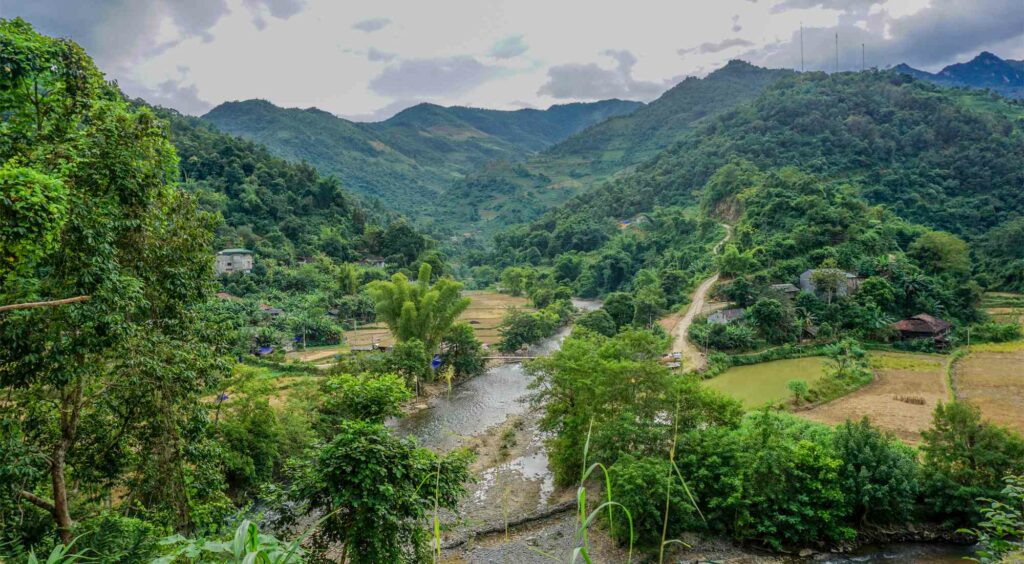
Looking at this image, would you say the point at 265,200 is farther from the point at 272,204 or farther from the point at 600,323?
the point at 600,323

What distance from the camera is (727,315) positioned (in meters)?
25.3

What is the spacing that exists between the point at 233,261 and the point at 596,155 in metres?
82.8

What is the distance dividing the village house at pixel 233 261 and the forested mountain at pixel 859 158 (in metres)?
30.4

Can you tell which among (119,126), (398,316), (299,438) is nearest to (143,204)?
(119,126)

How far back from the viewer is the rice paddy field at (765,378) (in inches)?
703

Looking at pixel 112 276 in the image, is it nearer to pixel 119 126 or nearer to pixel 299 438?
pixel 119 126

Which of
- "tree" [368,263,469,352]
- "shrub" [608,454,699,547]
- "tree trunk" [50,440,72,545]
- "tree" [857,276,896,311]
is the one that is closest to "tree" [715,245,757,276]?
"tree" [857,276,896,311]

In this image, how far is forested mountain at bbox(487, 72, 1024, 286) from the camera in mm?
36875

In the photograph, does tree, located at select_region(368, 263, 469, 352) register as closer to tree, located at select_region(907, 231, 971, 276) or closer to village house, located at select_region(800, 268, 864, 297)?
village house, located at select_region(800, 268, 864, 297)

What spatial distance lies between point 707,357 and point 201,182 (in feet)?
124

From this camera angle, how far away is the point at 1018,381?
17531mm

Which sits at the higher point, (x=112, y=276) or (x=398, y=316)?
(x=112, y=276)

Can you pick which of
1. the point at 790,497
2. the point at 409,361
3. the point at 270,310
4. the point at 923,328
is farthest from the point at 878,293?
the point at 270,310

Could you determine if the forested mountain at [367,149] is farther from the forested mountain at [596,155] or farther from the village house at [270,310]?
the village house at [270,310]
